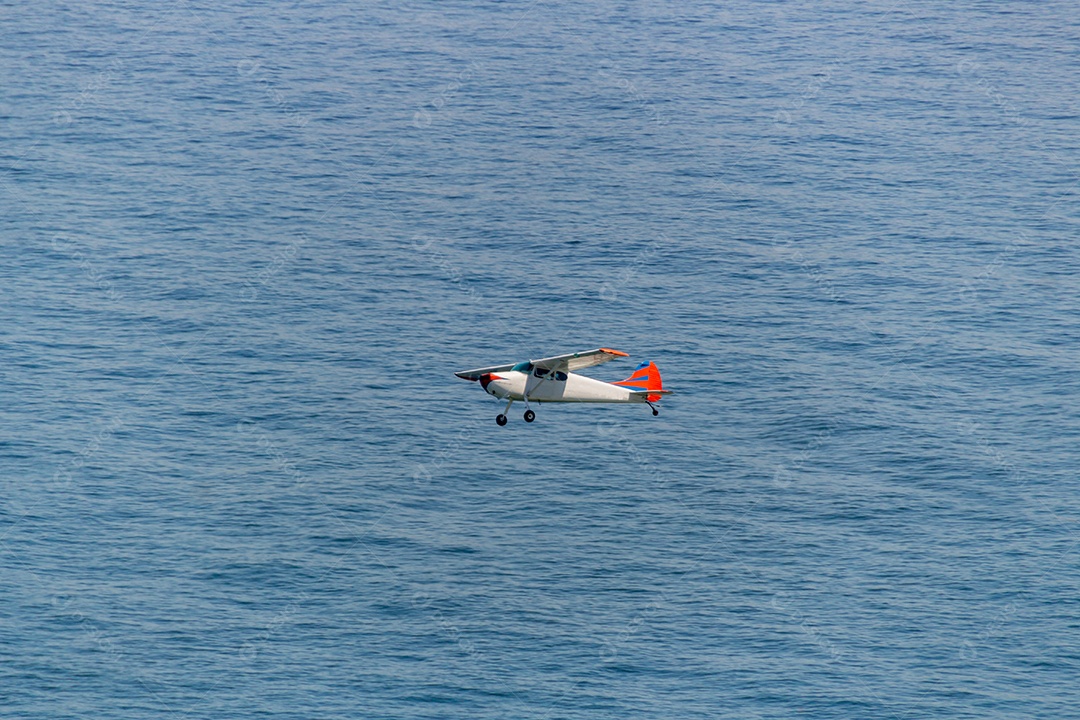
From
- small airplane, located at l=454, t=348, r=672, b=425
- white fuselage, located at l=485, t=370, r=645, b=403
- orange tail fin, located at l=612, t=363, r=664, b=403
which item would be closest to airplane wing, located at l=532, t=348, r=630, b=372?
small airplane, located at l=454, t=348, r=672, b=425

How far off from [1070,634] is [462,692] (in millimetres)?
78878

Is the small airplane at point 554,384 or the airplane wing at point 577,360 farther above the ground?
the airplane wing at point 577,360

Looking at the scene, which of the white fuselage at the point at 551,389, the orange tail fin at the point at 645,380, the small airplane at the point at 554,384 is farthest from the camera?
the orange tail fin at the point at 645,380

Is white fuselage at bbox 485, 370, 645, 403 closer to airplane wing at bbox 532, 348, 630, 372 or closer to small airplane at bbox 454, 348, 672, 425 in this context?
small airplane at bbox 454, 348, 672, 425

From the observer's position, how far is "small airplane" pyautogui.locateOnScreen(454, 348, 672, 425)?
354ft

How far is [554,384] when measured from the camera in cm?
11425

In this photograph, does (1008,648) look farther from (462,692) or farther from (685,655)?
(462,692)

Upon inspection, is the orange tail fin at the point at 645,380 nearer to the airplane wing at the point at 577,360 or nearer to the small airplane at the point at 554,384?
the small airplane at the point at 554,384

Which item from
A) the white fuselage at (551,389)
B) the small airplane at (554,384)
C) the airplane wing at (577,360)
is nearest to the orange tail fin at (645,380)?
the small airplane at (554,384)

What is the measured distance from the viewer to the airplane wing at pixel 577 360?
103m

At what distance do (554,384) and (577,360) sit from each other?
6335 millimetres

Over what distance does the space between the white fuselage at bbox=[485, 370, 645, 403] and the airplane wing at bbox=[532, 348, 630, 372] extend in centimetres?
170

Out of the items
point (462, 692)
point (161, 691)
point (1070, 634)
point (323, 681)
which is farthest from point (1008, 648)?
point (161, 691)

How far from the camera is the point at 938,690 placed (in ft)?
635
